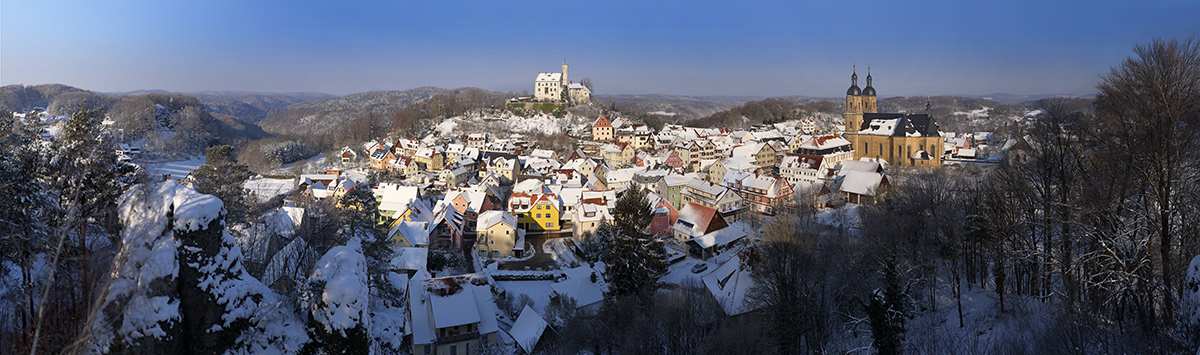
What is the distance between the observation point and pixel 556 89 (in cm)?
7856

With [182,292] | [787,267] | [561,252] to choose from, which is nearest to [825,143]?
[561,252]

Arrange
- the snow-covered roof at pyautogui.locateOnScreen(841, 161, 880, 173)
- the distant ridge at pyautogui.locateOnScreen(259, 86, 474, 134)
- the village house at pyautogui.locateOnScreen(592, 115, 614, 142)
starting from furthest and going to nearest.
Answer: the distant ridge at pyautogui.locateOnScreen(259, 86, 474, 134)
the village house at pyautogui.locateOnScreen(592, 115, 614, 142)
the snow-covered roof at pyautogui.locateOnScreen(841, 161, 880, 173)

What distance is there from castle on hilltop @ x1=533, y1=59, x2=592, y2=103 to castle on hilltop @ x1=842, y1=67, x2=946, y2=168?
124 ft

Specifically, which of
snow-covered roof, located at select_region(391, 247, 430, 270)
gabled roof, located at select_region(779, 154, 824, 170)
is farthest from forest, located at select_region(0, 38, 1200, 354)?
gabled roof, located at select_region(779, 154, 824, 170)

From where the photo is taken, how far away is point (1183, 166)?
26.5 ft

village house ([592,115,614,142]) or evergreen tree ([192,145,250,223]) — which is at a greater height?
village house ([592,115,614,142])

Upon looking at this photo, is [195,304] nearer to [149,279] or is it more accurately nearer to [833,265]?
[149,279]

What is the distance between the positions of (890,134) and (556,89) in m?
44.7

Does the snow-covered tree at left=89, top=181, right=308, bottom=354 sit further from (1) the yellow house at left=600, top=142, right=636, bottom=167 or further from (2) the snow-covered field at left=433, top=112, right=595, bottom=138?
(2) the snow-covered field at left=433, top=112, right=595, bottom=138

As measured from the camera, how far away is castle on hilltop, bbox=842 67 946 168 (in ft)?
144

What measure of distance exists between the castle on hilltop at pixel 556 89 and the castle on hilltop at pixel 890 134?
3774 cm

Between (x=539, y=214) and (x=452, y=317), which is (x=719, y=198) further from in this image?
(x=452, y=317)

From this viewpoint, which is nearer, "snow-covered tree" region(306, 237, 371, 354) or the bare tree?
"snow-covered tree" region(306, 237, 371, 354)

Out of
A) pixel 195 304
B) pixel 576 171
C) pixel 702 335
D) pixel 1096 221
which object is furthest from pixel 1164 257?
pixel 576 171
